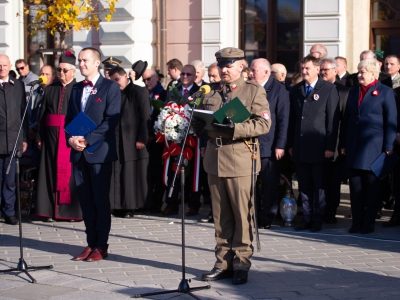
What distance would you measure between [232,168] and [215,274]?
0.92m

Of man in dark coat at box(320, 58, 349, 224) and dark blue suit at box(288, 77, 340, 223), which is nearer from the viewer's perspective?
dark blue suit at box(288, 77, 340, 223)

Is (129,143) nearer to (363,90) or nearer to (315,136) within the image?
(315,136)

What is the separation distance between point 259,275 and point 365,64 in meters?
3.09

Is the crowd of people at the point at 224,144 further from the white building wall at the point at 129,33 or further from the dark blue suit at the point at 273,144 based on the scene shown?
the white building wall at the point at 129,33

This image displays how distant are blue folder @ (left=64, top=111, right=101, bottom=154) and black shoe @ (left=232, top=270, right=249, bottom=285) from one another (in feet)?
6.50

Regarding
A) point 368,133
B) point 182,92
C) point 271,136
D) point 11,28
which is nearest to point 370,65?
point 368,133

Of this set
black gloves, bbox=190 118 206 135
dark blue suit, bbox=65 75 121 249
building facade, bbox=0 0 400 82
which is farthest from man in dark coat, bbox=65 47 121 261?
building facade, bbox=0 0 400 82

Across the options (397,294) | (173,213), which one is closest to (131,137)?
(173,213)

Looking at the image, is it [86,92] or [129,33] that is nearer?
[86,92]

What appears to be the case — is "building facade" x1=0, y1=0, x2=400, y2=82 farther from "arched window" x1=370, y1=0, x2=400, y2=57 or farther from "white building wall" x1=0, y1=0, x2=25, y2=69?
"white building wall" x1=0, y1=0, x2=25, y2=69

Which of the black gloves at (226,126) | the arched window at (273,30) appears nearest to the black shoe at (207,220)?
the black gloves at (226,126)

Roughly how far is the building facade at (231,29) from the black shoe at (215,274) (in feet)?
27.2

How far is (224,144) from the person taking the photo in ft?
23.5

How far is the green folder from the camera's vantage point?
6.85m
